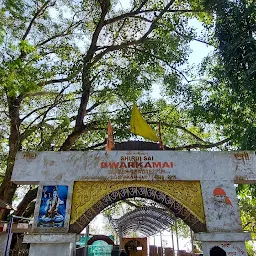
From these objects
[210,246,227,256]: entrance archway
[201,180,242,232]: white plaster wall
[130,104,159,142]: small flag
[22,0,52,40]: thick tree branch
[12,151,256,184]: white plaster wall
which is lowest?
[210,246,227,256]: entrance archway

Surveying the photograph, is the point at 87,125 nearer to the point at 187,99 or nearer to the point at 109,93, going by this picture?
the point at 109,93

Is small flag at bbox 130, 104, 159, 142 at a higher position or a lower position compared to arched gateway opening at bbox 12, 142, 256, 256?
higher

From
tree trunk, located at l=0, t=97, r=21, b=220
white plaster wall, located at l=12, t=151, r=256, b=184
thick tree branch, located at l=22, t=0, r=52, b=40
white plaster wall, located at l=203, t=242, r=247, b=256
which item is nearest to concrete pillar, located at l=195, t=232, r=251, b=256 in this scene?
white plaster wall, located at l=203, t=242, r=247, b=256

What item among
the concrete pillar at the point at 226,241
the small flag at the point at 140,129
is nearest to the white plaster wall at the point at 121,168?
the small flag at the point at 140,129

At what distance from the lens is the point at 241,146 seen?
7.25 metres

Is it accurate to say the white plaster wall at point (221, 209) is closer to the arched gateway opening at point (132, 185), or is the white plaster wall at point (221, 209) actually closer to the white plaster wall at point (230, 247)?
the arched gateway opening at point (132, 185)

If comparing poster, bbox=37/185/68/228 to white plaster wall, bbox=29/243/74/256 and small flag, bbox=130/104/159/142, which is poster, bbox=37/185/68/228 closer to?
white plaster wall, bbox=29/243/74/256

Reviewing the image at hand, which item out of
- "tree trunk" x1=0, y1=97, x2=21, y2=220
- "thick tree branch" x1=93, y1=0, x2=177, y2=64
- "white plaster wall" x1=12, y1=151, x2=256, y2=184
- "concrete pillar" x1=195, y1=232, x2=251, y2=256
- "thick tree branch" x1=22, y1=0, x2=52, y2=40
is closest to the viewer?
"concrete pillar" x1=195, y1=232, x2=251, y2=256

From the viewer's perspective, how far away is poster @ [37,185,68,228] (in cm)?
552

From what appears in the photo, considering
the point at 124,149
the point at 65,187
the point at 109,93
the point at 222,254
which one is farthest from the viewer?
the point at 109,93

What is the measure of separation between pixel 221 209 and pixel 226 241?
1.94 feet

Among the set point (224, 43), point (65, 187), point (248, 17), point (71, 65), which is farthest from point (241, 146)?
point (71, 65)

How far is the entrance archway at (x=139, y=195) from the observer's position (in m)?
5.58

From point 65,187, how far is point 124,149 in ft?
5.06
